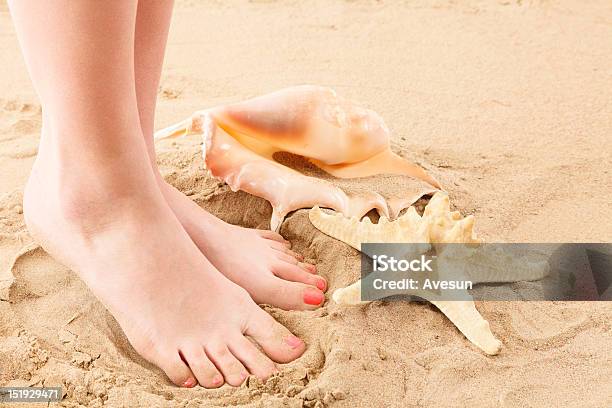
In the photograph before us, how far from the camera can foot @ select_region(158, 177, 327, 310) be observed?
4.82 feet

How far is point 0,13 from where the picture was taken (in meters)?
Result: 3.02

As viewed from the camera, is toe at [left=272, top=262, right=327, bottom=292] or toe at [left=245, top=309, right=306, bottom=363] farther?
toe at [left=272, top=262, right=327, bottom=292]

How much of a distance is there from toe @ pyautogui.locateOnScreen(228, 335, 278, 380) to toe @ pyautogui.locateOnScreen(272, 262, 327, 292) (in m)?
0.20

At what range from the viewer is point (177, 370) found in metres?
1.29

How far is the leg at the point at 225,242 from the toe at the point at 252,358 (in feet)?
0.49

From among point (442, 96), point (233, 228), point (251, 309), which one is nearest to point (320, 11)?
point (442, 96)

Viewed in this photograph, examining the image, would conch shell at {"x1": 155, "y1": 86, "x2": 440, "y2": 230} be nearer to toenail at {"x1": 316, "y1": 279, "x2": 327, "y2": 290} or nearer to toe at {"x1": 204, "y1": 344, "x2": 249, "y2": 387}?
toenail at {"x1": 316, "y1": 279, "x2": 327, "y2": 290}

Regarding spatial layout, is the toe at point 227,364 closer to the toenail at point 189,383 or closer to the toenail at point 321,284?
the toenail at point 189,383

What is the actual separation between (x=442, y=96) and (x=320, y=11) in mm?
924

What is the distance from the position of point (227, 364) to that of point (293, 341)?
0.39 ft

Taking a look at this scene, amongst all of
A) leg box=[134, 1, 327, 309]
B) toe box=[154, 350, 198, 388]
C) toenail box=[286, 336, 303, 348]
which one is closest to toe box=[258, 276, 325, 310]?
leg box=[134, 1, 327, 309]

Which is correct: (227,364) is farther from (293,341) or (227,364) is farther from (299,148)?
(299,148)

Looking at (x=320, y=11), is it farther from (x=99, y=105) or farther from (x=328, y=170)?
(x=99, y=105)

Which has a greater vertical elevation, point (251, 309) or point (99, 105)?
point (99, 105)
